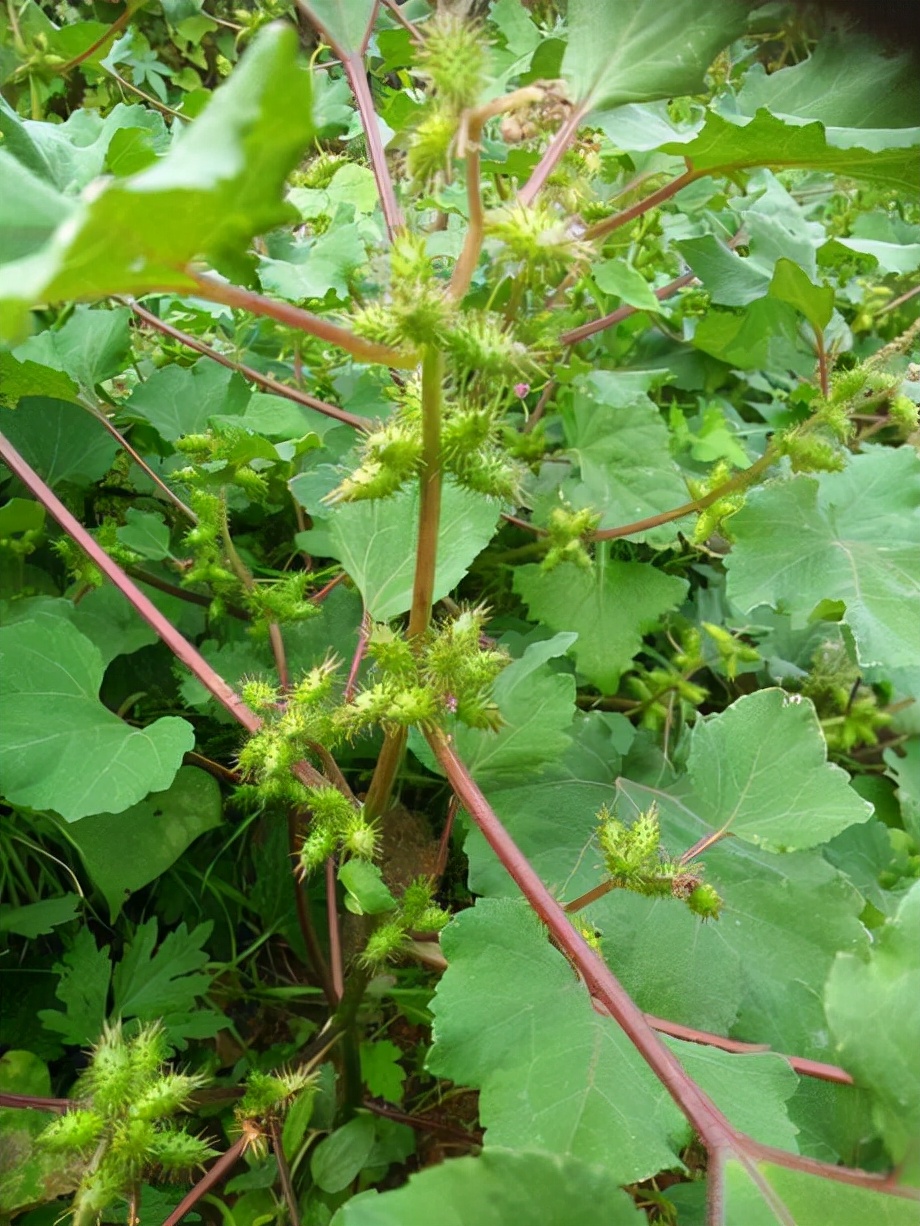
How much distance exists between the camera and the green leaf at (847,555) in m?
0.72

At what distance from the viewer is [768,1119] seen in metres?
0.47

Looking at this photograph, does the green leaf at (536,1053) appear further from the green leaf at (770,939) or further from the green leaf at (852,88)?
the green leaf at (852,88)

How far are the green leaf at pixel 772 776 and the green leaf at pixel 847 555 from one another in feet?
0.28

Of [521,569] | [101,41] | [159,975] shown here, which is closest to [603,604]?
[521,569]

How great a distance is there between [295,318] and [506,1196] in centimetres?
37

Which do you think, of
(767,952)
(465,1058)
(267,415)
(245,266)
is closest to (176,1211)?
(465,1058)

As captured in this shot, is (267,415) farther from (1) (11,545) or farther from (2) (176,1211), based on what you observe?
(2) (176,1211)

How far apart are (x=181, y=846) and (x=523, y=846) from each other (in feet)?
1.02

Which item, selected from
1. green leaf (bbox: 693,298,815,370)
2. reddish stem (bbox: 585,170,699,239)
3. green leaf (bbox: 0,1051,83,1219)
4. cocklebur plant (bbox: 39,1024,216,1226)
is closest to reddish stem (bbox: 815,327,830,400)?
green leaf (bbox: 693,298,815,370)

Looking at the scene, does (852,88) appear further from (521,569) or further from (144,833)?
(144,833)

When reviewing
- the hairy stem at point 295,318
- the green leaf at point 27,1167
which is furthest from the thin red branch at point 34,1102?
the hairy stem at point 295,318

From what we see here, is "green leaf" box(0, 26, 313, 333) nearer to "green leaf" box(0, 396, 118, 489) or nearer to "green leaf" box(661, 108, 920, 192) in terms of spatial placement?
"green leaf" box(661, 108, 920, 192)

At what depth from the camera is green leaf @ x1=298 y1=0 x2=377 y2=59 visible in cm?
80

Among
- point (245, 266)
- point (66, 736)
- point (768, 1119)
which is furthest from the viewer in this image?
point (66, 736)
